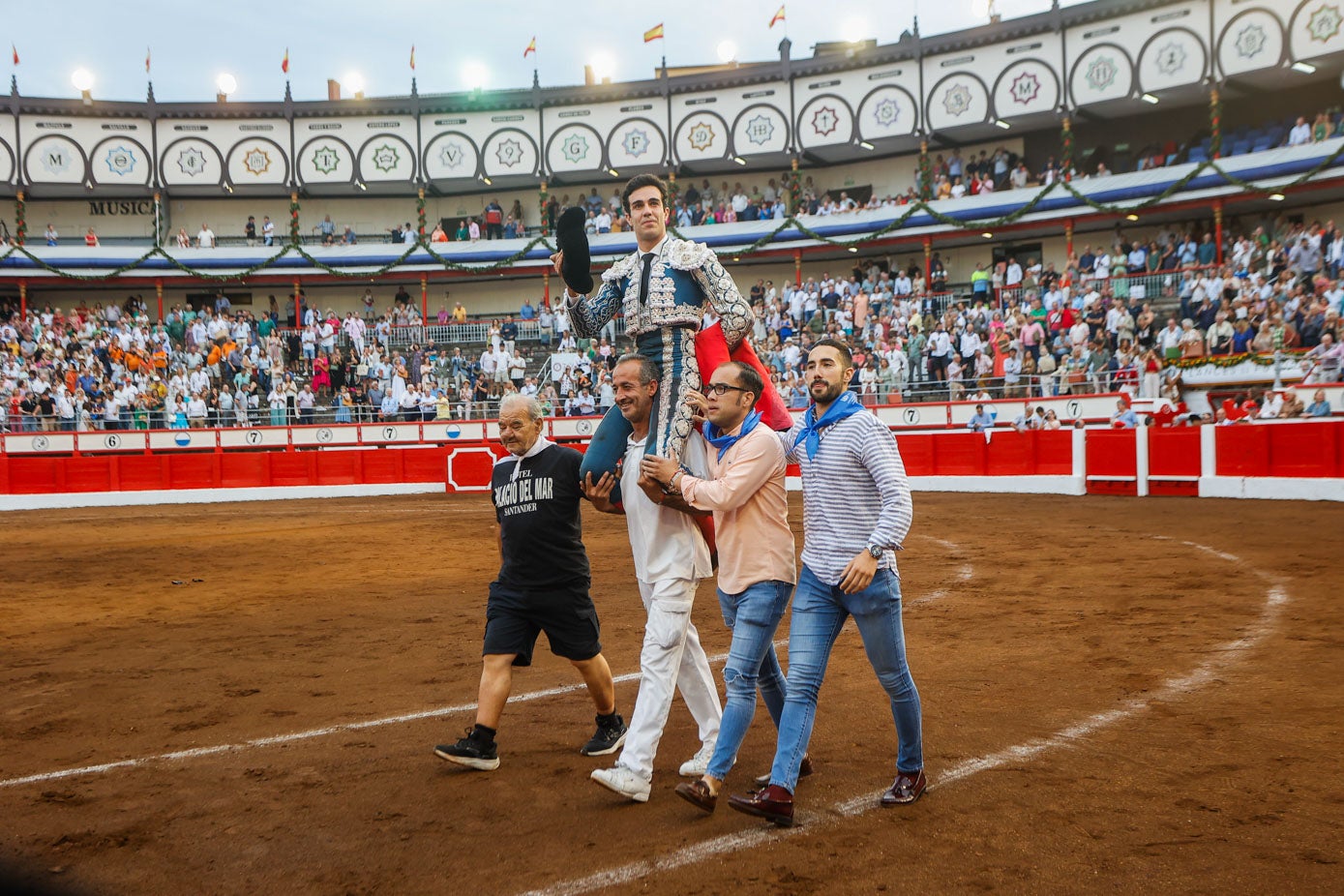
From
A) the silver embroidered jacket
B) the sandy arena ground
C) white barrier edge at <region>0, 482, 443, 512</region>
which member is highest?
the silver embroidered jacket

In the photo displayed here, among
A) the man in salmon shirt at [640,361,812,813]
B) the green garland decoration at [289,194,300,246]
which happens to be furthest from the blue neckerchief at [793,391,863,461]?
the green garland decoration at [289,194,300,246]

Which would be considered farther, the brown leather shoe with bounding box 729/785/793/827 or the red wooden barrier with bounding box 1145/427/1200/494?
the red wooden barrier with bounding box 1145/427/1200/494

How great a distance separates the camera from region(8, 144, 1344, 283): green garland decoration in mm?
24359

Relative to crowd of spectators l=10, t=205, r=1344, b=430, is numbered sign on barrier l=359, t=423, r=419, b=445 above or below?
below

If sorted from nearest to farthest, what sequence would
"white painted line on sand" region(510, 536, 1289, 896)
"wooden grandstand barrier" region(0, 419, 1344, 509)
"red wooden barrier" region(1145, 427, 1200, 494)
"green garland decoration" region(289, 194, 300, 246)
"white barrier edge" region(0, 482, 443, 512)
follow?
"white painted line on sand" region(510, 536, 1289, 896) → "wooden grandstand barrier" region(0, 419, 1344, 509) → "red wooden barrier" region(1145, 427, 1200, 494) → "white barrier edge" region(0, 482, 443, 512) → "green garland decoration" region(289, 194, 300, 246)

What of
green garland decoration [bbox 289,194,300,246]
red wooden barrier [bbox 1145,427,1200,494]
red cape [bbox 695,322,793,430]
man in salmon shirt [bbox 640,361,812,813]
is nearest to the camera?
man in salmon shirt [bbox 640,361,812,813]

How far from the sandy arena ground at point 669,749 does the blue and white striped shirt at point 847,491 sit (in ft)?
2.94

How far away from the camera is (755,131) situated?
31844 mm

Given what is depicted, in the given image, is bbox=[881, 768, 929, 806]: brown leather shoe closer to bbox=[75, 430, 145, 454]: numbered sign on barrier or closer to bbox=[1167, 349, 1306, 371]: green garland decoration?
bbox=[1167, 349, 1306, 371]: green garland decoration

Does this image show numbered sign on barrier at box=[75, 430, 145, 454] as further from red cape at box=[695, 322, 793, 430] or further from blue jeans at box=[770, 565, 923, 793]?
blue jeans at box=[770, 565, 923, 793]

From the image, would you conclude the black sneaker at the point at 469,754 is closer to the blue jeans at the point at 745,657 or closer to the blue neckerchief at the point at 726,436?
the blue jeans at the point at 745,657

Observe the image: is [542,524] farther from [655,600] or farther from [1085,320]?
[1085,320]

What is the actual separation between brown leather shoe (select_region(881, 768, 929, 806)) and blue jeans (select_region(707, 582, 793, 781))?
559 mm

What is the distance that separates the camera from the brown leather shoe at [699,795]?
12.0ft
